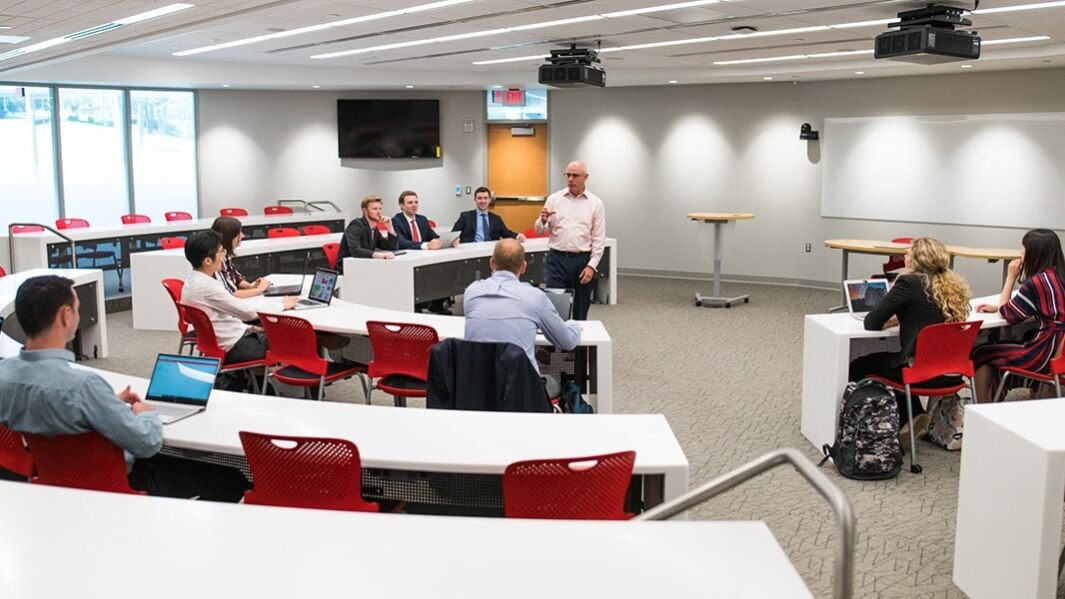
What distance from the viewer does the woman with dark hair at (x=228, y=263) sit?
6125mm

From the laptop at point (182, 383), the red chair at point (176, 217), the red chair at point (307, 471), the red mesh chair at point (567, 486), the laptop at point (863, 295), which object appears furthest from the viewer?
the red chair at point (176, 217)

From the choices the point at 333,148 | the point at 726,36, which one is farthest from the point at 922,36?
the point at 333,148

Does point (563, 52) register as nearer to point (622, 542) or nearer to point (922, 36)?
point (922, 36)

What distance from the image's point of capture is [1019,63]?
10.5 m

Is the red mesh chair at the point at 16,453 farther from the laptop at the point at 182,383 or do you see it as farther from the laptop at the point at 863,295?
the laptop at the point at 863,295

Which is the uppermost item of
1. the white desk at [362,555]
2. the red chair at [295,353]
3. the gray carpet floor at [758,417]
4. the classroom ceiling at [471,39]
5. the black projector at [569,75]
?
the classroom ceiling at [471,39]

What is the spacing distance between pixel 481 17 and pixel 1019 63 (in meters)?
6.24

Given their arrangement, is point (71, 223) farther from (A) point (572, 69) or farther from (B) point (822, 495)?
(B) point (822, 495)

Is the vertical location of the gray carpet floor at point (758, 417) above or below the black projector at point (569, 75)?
below

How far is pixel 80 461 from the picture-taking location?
327 cm

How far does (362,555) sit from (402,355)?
320 centimetres

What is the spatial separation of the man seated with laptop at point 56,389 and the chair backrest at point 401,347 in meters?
2.05

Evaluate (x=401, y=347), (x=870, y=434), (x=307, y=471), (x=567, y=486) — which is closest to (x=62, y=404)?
(x=307, y=471)

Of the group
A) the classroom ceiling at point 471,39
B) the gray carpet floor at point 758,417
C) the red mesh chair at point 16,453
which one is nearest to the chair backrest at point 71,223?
the gray carpet floor at point 758,417
